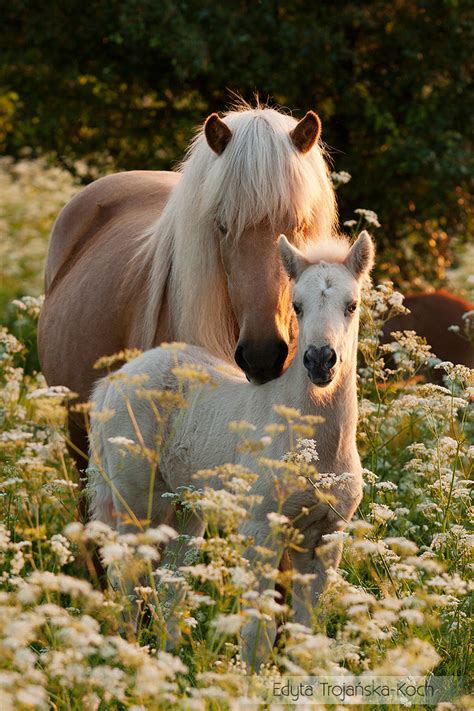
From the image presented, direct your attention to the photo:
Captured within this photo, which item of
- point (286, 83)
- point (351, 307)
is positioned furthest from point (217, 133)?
point (286, 83)

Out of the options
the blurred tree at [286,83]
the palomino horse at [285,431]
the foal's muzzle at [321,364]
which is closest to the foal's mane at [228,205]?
the palomino horse at [285,431]

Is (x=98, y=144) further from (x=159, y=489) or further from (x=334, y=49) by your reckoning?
(x=159, y=489)

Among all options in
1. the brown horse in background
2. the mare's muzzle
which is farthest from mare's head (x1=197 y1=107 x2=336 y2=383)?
the brown horse in background

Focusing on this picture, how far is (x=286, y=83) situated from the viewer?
791 cm

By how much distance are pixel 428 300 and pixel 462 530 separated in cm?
346

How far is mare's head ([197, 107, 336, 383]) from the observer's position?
12.1 ft

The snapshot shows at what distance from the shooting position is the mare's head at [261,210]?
3.68m

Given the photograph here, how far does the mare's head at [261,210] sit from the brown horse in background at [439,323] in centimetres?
256

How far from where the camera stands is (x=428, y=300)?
22.3 ft

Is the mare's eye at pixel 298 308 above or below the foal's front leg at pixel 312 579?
above

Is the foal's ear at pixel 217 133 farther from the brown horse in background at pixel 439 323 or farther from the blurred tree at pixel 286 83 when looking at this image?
the blurred tree at pixel 286 83

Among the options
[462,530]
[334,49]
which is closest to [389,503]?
[462,530]

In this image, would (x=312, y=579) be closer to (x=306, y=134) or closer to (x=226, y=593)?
(x=226, y=593)

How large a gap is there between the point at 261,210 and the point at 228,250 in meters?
0.20
